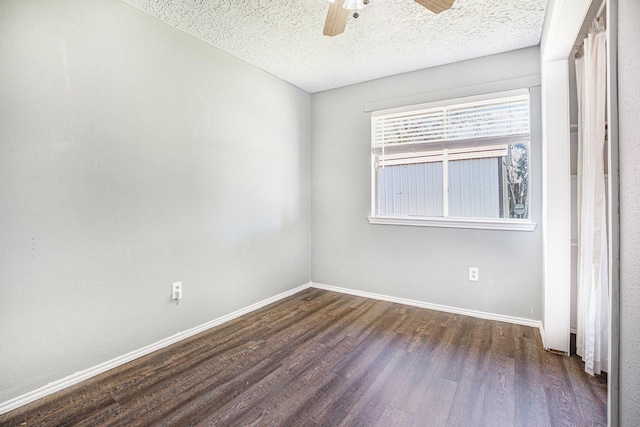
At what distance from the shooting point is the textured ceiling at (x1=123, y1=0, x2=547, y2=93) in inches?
84.5

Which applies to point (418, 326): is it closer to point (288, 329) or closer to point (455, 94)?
point (288, 329)

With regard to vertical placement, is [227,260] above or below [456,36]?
below

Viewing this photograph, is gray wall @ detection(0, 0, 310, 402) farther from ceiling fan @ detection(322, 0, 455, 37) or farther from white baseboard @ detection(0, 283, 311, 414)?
ceiling fan @ detection(322, 0, 455, 37)

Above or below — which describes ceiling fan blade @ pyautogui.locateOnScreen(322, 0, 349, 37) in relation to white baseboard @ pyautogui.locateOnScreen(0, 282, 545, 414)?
above

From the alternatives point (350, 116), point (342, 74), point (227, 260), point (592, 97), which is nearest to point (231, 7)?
point (342, 74)

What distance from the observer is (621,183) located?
0.83 metres

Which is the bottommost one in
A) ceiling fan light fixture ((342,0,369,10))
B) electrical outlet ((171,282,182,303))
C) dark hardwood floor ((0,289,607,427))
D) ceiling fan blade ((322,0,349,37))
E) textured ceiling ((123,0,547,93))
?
dark hardwood floor ((0,289,607,427))

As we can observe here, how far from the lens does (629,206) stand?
2.60 feet

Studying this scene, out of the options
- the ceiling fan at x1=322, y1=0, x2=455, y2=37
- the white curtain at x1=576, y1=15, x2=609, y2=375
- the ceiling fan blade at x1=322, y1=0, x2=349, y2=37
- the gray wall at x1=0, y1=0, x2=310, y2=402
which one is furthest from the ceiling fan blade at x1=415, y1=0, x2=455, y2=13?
the gray wall at x1=0, y1=0, x2=310, y2=402

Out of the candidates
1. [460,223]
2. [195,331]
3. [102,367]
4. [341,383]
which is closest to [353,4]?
[460,223]

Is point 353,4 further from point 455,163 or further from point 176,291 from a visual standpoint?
point 176,291

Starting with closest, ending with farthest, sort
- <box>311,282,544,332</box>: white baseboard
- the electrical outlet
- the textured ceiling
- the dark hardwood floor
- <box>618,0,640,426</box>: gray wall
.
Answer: <box>618,0,640,426</box>: gray wall < the dark hardwood floor < the textured ceiling < the electrical outlet < <box>311,282,544,332</box>: white baseboard

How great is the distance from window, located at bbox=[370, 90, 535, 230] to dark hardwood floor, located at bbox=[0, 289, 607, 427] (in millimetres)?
1092

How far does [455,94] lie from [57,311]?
361cm
